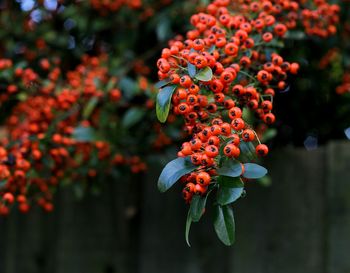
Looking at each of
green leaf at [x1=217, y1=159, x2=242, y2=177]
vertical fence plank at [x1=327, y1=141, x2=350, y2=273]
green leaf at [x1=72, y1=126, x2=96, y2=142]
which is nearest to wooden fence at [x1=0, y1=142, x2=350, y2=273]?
vertical fence plank at [x1=327, y1=141, x2=350, y2=273]

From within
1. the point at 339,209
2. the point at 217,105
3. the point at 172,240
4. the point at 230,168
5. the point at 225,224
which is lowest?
the point at 172,240

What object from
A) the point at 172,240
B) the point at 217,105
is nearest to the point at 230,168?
the point at 217,105

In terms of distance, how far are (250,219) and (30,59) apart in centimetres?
116

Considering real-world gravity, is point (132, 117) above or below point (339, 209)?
above

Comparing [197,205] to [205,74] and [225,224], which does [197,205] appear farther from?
[205,74]

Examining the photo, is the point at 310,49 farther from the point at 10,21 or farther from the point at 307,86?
the point at 10,21

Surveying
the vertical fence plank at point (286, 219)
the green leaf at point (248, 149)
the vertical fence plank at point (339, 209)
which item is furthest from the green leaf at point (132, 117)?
the green leaf at point (248, 149)

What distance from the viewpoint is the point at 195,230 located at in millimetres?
2199

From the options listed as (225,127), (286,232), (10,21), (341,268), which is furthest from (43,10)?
(225,127)

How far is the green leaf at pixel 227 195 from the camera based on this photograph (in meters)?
1.05

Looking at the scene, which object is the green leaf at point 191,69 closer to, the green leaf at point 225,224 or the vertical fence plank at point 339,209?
the green leaf at point 225,224

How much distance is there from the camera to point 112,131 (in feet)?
6.87

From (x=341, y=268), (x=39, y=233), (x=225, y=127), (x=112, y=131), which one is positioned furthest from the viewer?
(x=39, y=233)

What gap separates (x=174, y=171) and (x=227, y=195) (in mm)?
107
